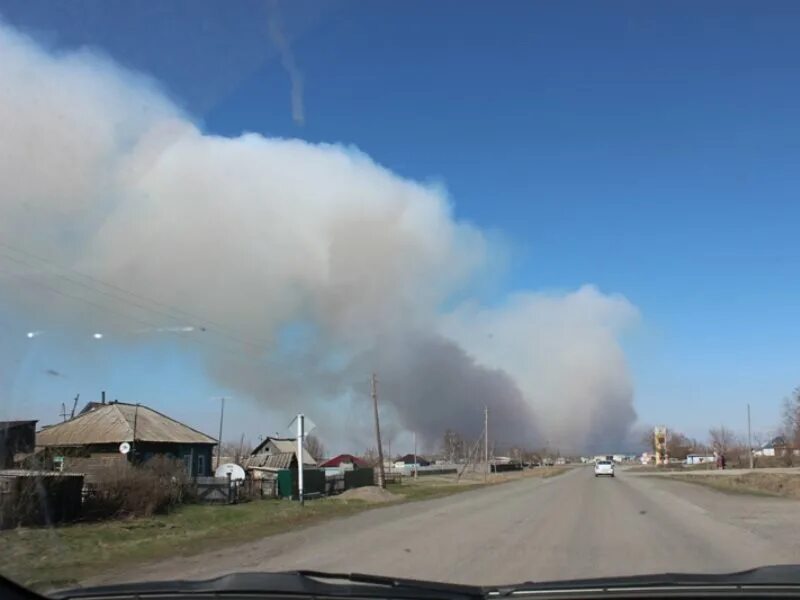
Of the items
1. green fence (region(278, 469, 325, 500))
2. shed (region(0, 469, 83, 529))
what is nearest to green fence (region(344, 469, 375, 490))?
green fence (region(278, 469, 325, 500))

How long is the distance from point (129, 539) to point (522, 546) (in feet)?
29.7

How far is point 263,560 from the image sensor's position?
13.0 metres

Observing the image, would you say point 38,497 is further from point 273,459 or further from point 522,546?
point 273,459

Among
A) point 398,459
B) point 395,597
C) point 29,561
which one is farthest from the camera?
point 398,459

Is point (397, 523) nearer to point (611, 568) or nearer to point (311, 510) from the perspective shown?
point (311, 510)

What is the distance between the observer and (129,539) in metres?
17.4

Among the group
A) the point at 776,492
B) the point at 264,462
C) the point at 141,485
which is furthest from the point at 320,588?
the point at 264,462

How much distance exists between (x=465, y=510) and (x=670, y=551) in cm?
1345

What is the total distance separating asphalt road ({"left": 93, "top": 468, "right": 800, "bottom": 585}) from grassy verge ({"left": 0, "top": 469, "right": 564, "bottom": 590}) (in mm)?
1001

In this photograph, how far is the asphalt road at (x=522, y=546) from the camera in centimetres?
1121

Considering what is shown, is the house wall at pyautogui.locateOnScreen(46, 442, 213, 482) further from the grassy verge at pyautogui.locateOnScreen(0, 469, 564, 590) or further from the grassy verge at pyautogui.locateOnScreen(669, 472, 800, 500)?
the grassy verge at pyautogui.locateOnScreen(669, 472, 800, 500)

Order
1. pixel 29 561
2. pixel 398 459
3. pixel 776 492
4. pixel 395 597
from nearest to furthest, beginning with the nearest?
pixel 395 597, pixel 29 561, pixel 776 492, pixel 398 459

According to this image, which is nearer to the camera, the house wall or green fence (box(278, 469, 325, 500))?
the house wall

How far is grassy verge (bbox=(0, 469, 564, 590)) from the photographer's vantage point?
12.1 m
